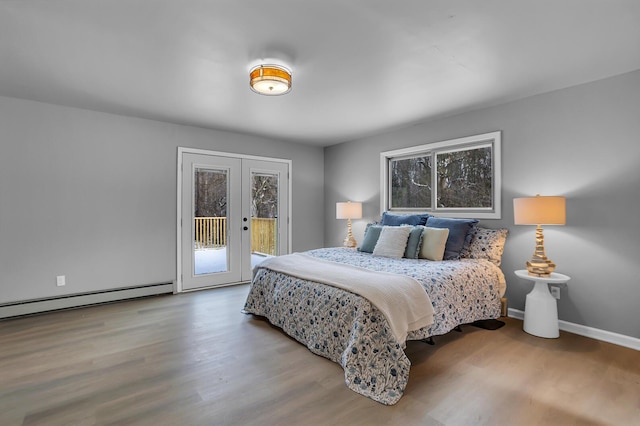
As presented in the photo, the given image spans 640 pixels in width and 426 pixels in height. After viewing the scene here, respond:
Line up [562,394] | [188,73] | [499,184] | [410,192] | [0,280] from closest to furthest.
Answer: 1. [562,394]
2. [188,73]
3. [0,280]
4. [499,184]
5. [410,192]

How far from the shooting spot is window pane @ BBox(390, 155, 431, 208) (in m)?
4.43

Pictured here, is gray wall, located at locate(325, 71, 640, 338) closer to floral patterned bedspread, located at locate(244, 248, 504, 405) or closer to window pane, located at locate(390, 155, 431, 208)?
floral patterned bedspread, located at locate(244, 248, 504, 405)

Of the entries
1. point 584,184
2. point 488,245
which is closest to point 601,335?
point 488,245

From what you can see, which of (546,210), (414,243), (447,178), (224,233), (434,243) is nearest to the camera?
(546,210)

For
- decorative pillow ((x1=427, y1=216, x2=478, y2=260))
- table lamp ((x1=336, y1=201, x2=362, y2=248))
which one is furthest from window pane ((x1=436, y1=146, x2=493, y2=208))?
table lamp ((x1=336, y1=201, x2=362, y2=248))

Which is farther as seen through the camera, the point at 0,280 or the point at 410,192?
the point at 410,192

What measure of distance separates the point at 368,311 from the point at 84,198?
3.60 m

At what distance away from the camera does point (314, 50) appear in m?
2.38

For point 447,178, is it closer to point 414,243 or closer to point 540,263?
point 414,243

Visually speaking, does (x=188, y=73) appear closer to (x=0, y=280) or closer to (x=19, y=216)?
(x=19, y=216)

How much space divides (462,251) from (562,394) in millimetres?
1640

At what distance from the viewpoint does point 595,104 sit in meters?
2.94

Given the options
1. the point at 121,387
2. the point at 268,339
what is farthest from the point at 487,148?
the point at 121,387

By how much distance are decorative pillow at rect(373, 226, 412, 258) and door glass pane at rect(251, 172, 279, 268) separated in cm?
218
